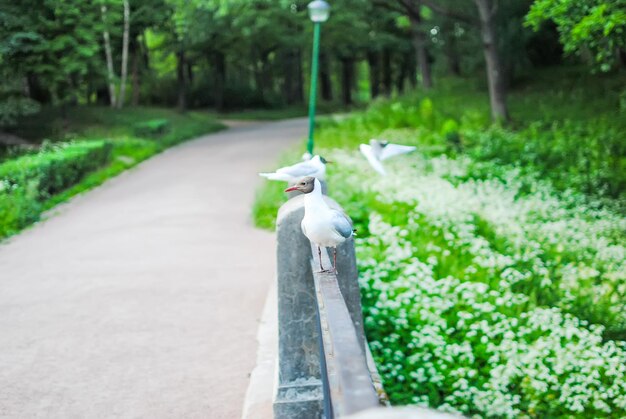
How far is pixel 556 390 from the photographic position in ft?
19.4

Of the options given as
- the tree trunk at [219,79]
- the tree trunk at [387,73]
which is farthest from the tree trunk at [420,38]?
the tree trunk at [387,73]

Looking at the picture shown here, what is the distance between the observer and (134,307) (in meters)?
7.30

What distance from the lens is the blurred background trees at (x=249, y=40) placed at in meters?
17.4

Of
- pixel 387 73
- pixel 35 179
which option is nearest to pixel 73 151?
pixel 35 179

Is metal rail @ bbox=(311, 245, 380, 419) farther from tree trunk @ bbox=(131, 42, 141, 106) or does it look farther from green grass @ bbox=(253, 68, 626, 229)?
tree trunk @ bbox=(131, 42, 141, 106)

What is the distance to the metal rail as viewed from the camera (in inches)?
72.1

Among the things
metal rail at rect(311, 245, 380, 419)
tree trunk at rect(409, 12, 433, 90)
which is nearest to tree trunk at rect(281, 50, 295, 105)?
tree trunk at rect(409, 12, 433, 90)

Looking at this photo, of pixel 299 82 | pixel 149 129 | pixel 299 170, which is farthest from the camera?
pixel 299 82

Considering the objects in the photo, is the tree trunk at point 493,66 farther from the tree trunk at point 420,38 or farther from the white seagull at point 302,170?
the white seagull at point 302,170

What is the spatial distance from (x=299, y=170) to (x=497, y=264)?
11.8 feet

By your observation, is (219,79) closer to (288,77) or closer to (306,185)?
(288,77)

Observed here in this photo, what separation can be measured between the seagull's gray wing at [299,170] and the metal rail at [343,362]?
2.10 meters

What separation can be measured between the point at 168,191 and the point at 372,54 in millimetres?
27764

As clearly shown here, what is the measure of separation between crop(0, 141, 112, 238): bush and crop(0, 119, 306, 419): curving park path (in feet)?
1.44
